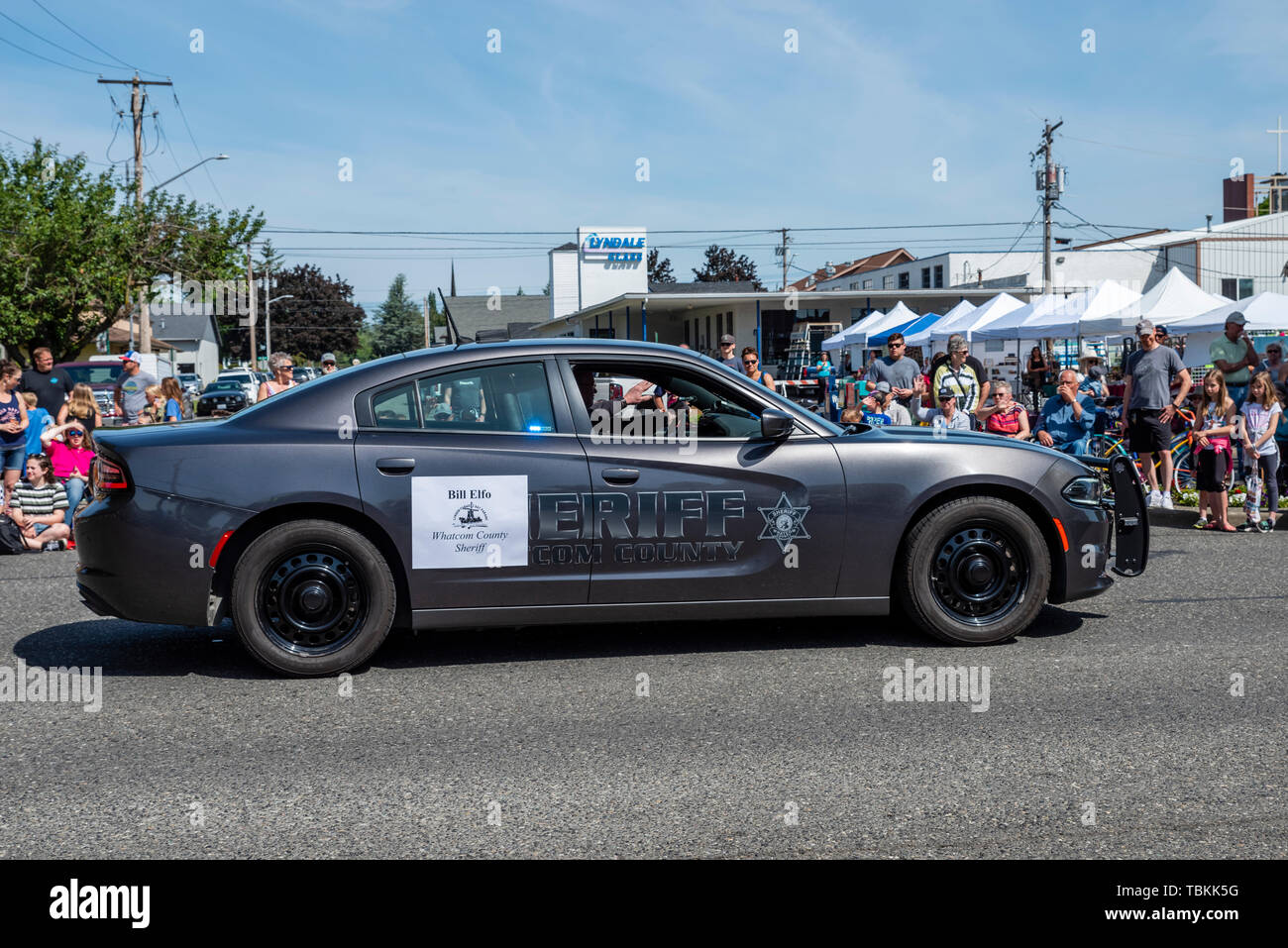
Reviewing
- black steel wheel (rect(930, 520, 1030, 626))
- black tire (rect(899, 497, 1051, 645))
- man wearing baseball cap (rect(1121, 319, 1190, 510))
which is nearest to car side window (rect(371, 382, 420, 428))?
black tire (rect(899, 497, 1051, 645))

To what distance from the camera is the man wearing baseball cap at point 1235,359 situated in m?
13.4

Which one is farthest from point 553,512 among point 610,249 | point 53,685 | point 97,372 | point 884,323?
point 610,249

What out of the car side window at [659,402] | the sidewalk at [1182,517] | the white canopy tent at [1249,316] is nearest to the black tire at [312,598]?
the car side window at [659,402]

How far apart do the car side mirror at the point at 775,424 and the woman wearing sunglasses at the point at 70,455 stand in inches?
311

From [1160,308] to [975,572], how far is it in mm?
17084

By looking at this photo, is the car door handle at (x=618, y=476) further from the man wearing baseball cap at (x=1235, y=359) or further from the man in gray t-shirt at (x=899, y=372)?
the man wearing baseball cap at (x=1235, y=359)

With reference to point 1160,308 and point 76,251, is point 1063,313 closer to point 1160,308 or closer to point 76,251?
point 1160,308

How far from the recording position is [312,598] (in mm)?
5359

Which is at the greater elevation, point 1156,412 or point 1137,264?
point 1137,264

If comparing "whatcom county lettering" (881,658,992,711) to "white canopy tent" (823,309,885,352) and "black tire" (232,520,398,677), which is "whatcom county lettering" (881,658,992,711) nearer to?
"black tire" (232,520,398,677)
